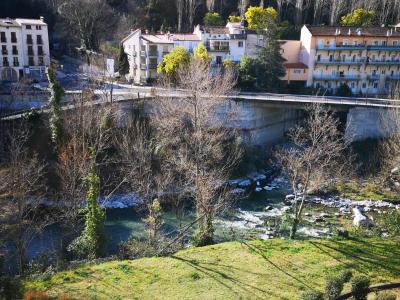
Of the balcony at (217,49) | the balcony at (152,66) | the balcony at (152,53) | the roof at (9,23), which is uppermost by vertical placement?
the roof at (9,23)

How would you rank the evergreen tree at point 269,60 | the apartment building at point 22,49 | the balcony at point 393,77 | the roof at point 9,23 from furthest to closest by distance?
the balcony at point 393,77, the apartment building at point 22,49, the roof at point 9,23, the evergreen tree at point 269,60

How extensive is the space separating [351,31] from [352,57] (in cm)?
298

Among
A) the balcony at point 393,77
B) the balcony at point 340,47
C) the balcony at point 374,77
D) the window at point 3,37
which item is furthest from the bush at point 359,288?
the window at point 3,37

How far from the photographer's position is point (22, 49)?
4719 cm

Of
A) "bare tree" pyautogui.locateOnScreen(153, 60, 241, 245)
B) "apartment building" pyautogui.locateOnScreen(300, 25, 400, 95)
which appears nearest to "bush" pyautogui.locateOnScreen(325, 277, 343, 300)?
"bare tree" pyautogui.locateOnScreen(153, 60, 241, 245)

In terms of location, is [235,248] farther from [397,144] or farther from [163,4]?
[163,4]

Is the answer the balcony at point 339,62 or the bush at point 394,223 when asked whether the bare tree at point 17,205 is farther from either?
the balcony at point 339,62

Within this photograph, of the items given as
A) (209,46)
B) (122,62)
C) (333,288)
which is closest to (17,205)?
(333,288)

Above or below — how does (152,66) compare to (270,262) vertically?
above

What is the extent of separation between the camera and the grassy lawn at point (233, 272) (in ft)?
46.1

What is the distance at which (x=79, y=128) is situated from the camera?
92.0 ft

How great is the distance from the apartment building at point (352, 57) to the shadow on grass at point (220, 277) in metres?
35.7

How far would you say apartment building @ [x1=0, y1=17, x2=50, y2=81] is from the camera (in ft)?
152

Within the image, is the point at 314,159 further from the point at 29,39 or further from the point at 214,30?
the point at 29,39
